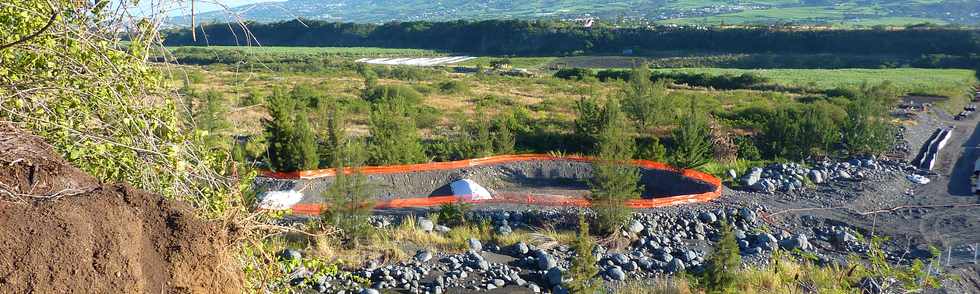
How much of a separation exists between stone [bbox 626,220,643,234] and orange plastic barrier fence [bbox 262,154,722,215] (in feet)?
1.13

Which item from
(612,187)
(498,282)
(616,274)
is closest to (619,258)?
(616,274)

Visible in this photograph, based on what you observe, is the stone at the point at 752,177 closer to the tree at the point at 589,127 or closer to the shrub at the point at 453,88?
the tree at the point at 589,127

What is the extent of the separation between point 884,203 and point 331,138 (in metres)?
10.8

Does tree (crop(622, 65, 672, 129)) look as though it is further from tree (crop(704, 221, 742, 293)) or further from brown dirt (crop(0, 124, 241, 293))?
brown dirt (crop(0, 124, 241, 293))

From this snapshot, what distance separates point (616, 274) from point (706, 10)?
428 ft

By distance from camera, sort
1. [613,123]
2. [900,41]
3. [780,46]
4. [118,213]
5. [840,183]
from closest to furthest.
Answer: [118,213] → [840,183] → [613,123] → [900,41] → [780,46]

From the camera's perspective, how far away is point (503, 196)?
1466 cm

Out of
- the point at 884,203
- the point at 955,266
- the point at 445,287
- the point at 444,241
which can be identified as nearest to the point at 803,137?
the point at 884,203

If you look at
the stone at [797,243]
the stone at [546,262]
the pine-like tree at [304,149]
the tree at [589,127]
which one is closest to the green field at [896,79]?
the tree at [589,127]

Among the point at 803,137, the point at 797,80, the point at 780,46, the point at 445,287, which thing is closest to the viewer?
the point at 445,287

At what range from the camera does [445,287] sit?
8.89 meters

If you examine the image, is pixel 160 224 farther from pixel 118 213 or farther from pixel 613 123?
pixel 613 123

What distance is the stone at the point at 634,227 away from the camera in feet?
38.0

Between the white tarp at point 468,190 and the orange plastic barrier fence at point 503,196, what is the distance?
0.32 m
